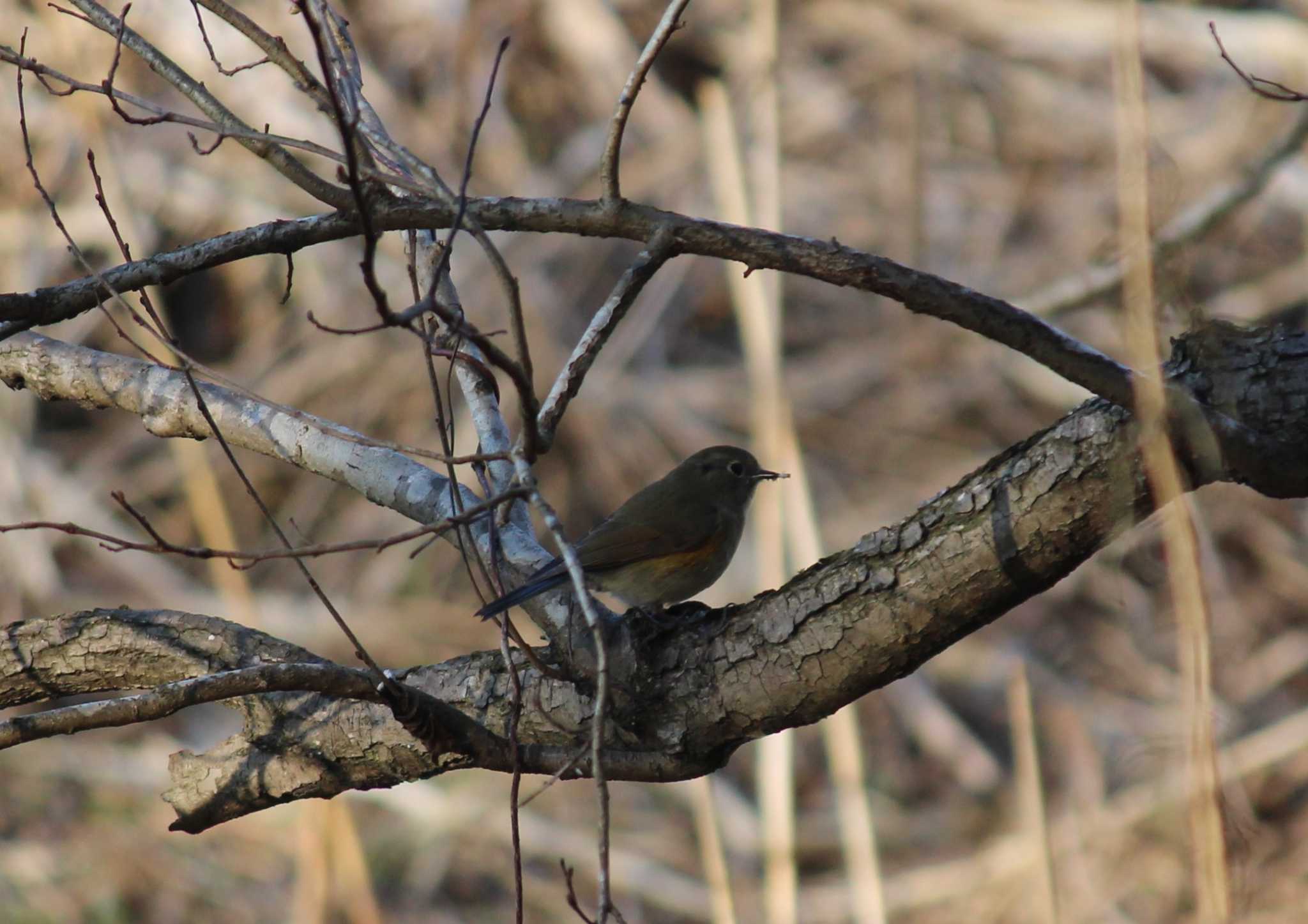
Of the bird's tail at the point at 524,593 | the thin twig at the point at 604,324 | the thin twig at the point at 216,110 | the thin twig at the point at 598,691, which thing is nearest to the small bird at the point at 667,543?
the bird's tail at the point at 524,593

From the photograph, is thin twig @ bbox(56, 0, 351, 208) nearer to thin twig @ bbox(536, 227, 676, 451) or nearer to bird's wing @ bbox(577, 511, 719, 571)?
thin twig @ bbox(536, 227, 676, 451)

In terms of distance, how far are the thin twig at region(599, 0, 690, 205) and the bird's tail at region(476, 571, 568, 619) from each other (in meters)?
0.98

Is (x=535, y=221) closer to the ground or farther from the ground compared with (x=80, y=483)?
closer to the ground

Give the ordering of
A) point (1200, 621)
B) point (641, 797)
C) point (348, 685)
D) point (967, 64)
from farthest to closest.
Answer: point (967, 64) < point (641, 797) < point (348, 685) < point (1200, 621)

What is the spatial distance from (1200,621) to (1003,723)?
6.72 metres

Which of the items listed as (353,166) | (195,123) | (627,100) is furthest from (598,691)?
(195,123)

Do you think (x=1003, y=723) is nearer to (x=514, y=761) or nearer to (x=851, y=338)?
(x=851, y=338)

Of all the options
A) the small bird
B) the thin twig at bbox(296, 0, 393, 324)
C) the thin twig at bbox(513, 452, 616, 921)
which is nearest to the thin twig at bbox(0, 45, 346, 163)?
the thin twig at bbox(296, 0, 393, 324)

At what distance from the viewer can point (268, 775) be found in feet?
9.67

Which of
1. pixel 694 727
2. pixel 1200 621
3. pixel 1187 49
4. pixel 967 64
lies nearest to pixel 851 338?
pixel 967 64

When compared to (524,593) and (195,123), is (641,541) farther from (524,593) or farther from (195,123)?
(195,123)

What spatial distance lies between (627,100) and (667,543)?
2427 mm

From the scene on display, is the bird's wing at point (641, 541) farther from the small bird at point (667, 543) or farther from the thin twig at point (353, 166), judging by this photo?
the thin twig at point (353, 166)

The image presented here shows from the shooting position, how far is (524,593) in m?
2.95
